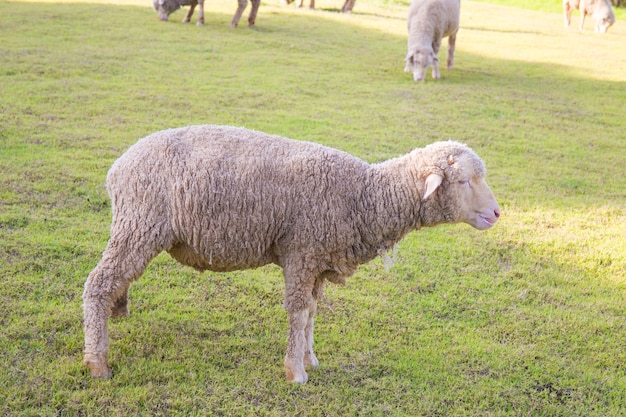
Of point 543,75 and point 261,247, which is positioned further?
point 543,75

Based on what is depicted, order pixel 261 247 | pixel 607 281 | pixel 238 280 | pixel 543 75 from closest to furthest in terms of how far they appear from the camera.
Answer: pixel 261 247 → pixel 238 280 → pixel 607 281 → pixel 543 75

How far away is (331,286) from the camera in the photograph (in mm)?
5547

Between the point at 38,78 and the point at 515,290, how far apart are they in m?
8.23

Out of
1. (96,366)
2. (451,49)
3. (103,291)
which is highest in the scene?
(451,49)

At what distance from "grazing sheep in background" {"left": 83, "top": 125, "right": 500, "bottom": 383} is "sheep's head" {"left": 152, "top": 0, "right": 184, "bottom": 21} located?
478 inches

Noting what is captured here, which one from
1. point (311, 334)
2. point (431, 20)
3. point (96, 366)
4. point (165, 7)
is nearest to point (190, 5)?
point (165, 7)

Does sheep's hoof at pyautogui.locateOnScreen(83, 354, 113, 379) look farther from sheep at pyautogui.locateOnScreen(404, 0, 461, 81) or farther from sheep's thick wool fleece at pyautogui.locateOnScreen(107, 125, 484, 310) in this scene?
sheep at pyautogui.locateOnScreen(404, 0, 461, 81)

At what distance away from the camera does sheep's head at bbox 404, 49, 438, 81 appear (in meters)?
12.4

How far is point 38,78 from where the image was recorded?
34.4 feet

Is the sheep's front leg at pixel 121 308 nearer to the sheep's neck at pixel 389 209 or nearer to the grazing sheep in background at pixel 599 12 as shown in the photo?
the sheep's neck at pixel 389 209

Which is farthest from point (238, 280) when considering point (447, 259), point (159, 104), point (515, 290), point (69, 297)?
point (159, 104)

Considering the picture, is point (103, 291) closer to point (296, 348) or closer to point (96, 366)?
point (96, 366)

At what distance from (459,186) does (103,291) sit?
2206 mm

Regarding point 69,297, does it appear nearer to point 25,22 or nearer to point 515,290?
point 515,290
